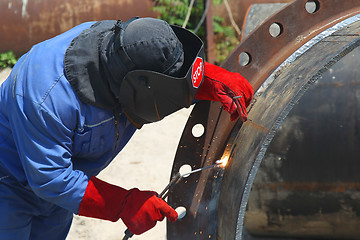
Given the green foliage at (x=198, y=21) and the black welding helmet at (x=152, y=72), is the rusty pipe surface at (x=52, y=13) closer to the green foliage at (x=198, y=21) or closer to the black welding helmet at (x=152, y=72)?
the green foliage at (x=198, y=21)

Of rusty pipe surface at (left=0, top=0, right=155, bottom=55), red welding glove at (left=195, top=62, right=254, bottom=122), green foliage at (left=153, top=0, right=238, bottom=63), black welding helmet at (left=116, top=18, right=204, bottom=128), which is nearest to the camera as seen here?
black welding helmet at (left=116, top=18, right=204, bottom=128)

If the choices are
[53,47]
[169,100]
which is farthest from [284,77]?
[53,47]

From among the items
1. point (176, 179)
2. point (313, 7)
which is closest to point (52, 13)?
point (313, 7)

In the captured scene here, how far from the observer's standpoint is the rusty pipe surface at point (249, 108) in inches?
78.0

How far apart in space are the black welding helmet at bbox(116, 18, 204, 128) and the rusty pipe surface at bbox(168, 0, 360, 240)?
0.95ft

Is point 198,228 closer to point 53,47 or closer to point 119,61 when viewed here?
point 119,61

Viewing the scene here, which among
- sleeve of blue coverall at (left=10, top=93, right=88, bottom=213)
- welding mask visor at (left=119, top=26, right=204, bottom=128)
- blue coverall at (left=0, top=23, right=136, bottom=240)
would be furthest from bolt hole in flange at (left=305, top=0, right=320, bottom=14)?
sleeve of blue coverall at (left=10, top=93, right=88, bottom=213)

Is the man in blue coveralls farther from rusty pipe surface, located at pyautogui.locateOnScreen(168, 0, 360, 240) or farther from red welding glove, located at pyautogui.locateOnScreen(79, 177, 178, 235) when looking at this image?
rusty pipe surface, located at pyautogui.locateOnScreen(168, 0, 360, 240)

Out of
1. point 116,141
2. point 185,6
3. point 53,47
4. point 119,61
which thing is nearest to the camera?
point 119,61

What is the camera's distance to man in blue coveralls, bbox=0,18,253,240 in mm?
1744

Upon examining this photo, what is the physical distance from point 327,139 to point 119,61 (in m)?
1.56

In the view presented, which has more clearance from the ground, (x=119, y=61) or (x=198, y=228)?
(x=119, y=61)

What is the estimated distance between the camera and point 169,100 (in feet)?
6.00

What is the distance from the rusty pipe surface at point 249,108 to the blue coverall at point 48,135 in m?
0.34
